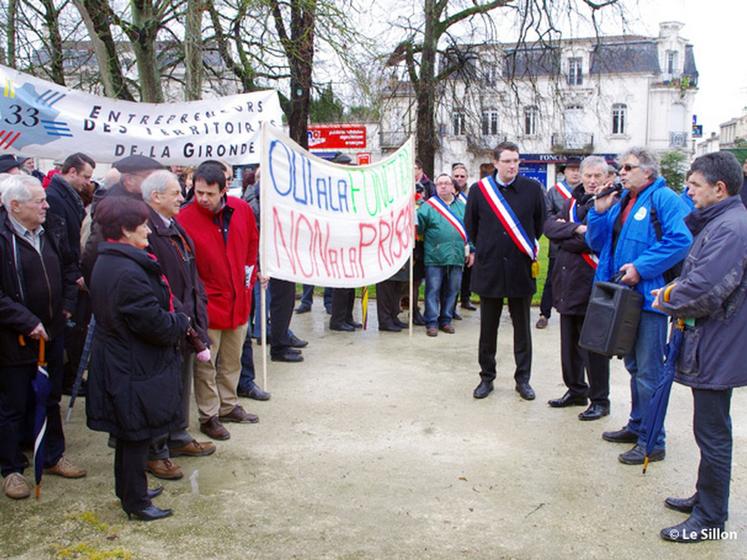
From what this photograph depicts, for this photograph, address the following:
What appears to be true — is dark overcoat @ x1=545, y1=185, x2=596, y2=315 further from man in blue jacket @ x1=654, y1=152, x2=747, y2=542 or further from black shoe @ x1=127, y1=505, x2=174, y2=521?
black shoe @ x1=127, y1=505, x2=174, y2=521

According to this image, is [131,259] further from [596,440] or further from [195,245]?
[596,440]

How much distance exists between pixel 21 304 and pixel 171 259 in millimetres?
839

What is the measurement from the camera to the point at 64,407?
569cm

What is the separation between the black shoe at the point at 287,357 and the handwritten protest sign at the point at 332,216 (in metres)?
0.87

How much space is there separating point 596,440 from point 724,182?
210 centimetres

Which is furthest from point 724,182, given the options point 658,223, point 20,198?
point 20,198

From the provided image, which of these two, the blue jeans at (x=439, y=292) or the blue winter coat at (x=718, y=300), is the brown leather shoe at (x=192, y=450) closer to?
the blue winter coat at (x=718, y=300)

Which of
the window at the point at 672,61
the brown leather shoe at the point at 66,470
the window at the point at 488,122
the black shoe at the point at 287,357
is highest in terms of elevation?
the window at the point at 672,61

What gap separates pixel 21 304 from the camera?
3.97 meters

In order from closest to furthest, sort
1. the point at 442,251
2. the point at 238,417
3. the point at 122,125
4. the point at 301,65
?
1. the point at 238,417
2. the point at 122,125
3. the point at 442,251
4. the point at 301,65

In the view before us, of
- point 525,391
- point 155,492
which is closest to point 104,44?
point 525,391

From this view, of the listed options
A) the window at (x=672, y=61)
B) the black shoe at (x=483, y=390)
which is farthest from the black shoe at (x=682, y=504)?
the window at (x=672, y=61)

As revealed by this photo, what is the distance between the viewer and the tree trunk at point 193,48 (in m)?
8.81

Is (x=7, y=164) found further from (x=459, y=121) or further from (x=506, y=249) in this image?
(x=459, y=121)
